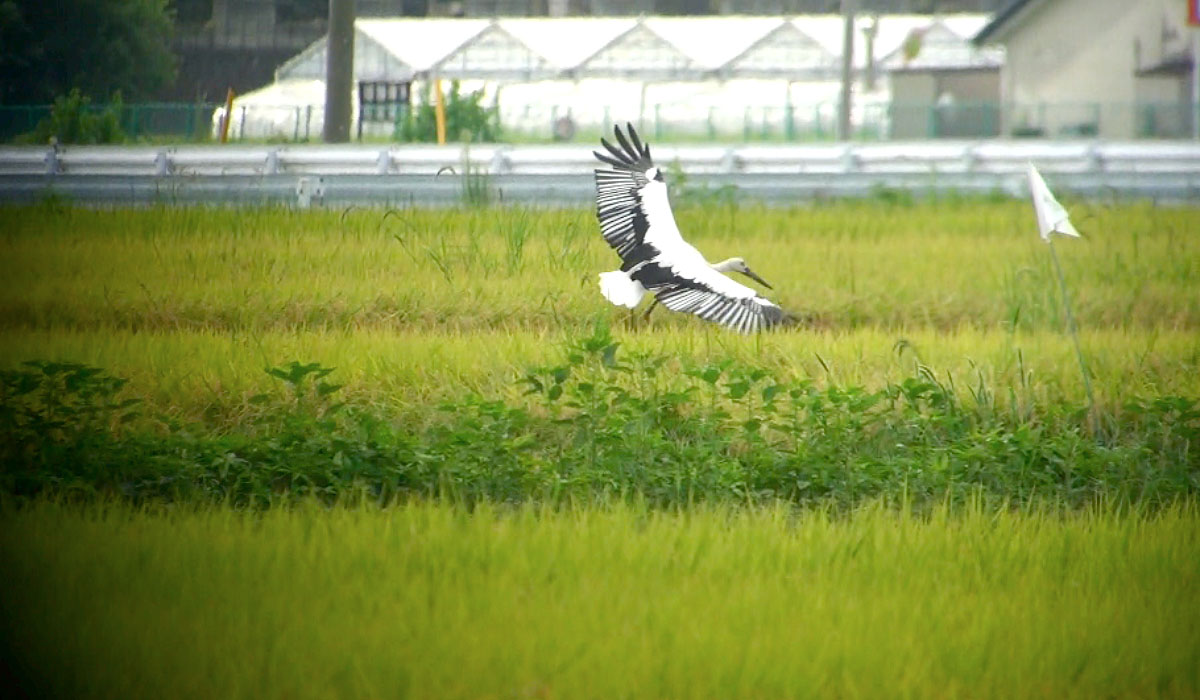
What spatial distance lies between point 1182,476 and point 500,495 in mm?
2203

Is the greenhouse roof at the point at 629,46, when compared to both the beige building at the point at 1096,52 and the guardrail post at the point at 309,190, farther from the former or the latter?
the guardrail post at the point at 309,190

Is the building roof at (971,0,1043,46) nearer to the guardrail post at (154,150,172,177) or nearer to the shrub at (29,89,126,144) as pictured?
the guardrail post at (154,150,172,177)

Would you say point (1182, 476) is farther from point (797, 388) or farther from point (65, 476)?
point (65, 476)

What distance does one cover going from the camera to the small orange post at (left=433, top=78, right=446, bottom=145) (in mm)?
9134

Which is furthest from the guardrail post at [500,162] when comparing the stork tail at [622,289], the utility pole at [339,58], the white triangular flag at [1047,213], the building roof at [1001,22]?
the white triangular flag at [1047,213]

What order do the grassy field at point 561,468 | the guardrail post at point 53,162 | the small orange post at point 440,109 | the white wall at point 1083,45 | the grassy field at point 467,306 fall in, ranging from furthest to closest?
the white wall at point 1083,45 → the small orange post at point 440,109 → the guardrail post at point 53,162 → the grassy field at point 467,306 → the grassy field at point 561,468

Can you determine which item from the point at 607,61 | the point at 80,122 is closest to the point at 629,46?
the point at 607,61

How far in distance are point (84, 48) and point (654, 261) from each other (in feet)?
8.54

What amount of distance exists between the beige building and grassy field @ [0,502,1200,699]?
6.42 meters

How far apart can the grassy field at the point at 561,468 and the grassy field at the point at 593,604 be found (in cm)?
1

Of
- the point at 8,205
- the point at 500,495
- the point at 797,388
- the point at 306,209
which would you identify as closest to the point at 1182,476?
the point at 797,388

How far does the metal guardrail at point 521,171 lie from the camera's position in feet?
26.8

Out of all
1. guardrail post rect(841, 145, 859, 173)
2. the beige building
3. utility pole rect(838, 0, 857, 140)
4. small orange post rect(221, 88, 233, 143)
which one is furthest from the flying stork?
guardrail post rect(841, 145, 859, 173)

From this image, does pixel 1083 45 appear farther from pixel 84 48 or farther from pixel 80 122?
pixel 84 48
